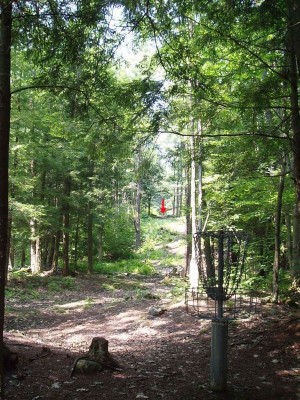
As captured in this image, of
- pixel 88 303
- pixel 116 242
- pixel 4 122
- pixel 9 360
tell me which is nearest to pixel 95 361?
pixel 9 360

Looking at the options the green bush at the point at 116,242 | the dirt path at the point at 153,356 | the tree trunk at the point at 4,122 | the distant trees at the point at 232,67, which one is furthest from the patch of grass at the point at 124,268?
the tree trunk at the point at 4,122

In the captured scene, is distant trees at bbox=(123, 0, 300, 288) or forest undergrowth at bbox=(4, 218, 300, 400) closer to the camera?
forest undergrowth at bbox=(4, 218, 300, 400)

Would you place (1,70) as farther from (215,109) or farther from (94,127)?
(215,109)

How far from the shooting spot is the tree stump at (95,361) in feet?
16.3

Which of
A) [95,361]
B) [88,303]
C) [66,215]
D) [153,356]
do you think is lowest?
[88,303]

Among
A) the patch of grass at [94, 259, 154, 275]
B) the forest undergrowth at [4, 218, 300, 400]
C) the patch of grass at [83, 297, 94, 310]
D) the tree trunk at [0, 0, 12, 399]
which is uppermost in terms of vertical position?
the tree trunk at [0, 0, 12, 399]

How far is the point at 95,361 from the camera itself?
5086mm

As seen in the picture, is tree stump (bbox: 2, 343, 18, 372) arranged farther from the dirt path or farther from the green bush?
the green bush

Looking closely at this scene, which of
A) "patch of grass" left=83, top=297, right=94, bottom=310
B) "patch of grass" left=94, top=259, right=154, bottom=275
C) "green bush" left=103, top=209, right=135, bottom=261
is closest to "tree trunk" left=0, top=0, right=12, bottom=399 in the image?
"patch of grass" left=83, top=297, right=94, bottom=310

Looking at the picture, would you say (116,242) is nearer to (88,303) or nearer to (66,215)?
(66,215)

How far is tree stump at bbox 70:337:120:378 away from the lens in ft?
→ 16.3

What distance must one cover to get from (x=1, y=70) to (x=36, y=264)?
16.4m

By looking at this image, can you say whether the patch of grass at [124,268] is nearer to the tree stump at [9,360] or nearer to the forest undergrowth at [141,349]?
the forest undergrowth at [141,349]

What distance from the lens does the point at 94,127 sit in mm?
6035
